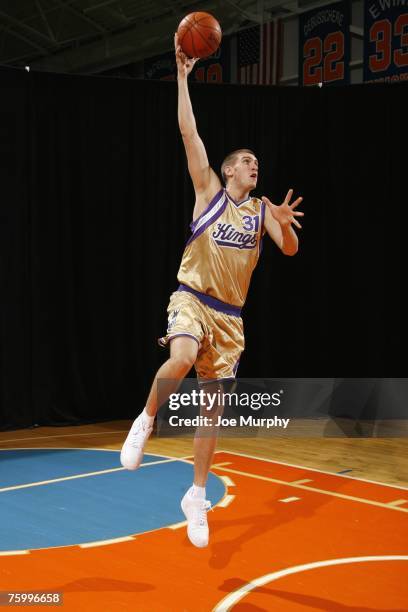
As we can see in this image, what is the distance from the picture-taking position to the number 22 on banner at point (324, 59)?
8.69m

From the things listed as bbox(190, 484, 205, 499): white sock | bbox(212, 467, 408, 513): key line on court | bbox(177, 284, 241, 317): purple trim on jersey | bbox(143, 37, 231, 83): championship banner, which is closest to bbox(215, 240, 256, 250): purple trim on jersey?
bbox(177, 284, 241, 317): purple trim on jersey

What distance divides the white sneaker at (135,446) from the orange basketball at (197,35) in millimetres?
1640

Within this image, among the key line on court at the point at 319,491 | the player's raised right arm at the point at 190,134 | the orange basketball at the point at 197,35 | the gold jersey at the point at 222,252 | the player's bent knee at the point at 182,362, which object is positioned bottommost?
the key line on court at the point at 319,491

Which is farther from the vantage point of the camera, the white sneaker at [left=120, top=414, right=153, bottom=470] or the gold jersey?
the gold jersey

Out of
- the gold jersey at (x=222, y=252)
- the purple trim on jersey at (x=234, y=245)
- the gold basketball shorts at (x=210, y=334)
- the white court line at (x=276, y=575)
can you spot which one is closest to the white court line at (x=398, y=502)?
the white court line at (x=276, y=575)

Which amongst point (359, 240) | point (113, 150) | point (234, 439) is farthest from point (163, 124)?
point (234, 439)

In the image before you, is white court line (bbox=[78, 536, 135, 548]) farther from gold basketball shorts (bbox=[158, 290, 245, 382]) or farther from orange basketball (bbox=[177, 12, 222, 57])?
orange basketball (bbox=[177, 12, 222, 57])

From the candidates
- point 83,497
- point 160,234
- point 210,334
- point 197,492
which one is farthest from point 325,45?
point 197,492

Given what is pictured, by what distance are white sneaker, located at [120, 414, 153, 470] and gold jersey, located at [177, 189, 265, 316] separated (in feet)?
2.06

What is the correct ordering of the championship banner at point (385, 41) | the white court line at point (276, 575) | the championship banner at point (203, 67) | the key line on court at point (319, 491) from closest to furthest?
1. the white court line at point (276, 575)
2. the key line on court at point (319, 491)
3. the championship banner at point (385, 41)
4. the championship banner at point (203, 67)

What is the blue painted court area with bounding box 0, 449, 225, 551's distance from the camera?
3779 mm

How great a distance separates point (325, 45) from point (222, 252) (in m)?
6.24

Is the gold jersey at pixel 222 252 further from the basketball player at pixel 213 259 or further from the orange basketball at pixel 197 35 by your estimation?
the orange basketball at pixel 197 35

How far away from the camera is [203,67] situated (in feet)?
33.2
